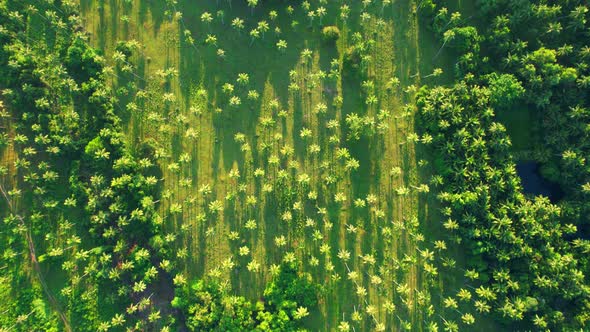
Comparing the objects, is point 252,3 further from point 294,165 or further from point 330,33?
point 294,165

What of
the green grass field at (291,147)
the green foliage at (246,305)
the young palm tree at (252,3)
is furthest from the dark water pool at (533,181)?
the young palm tree at (252,3)

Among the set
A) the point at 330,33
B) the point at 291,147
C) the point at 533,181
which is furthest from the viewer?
the point at 291,147

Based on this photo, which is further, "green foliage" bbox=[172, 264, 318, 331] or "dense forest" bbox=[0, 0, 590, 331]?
"dense forest" bbox=[0, 0, 590, 331]

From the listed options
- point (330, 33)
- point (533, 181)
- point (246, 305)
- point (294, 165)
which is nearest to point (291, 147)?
point (294, 165)

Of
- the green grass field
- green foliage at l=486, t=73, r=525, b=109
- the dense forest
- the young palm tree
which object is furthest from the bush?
green foliage at l=486, t=73, r=525, b=109

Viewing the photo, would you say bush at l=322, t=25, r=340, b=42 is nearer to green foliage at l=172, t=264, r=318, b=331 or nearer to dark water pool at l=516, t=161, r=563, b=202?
dark water pool at l=516, t=161, r=563, b=202

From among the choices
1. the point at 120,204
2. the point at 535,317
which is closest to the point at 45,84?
the point at 120,204

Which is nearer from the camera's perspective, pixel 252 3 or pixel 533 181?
pixel 252 3
